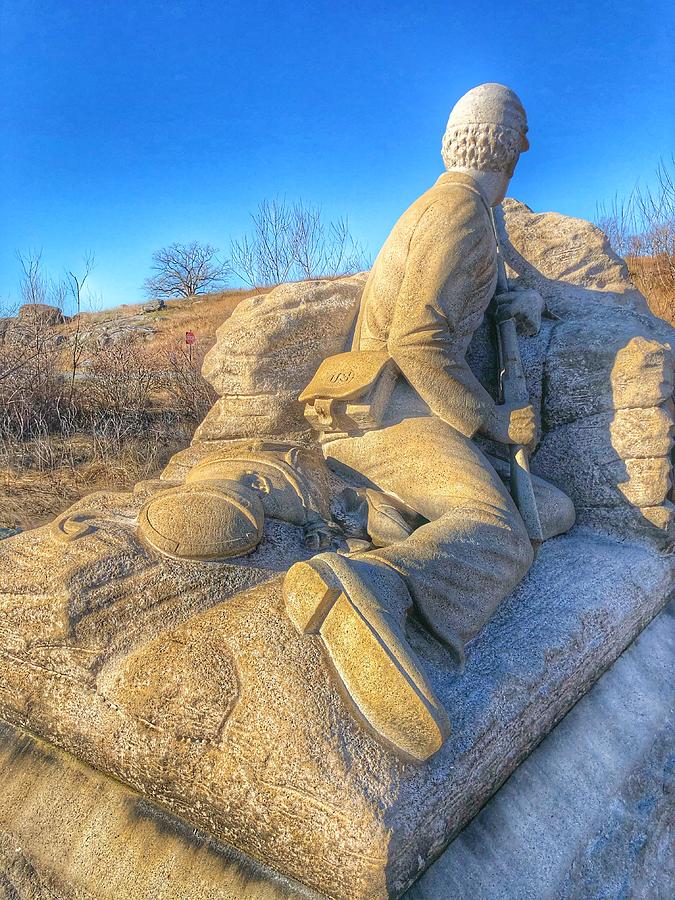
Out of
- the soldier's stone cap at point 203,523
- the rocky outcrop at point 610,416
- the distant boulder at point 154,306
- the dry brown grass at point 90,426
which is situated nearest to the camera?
the soldier's stone cap at point 203,523

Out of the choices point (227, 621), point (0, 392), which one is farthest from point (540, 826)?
point (0, 392)

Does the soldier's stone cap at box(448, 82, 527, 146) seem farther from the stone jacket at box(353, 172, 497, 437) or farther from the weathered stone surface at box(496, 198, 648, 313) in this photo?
the weathered stone surface at box(496, 198, 648, 313)

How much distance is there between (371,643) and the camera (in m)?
1.25

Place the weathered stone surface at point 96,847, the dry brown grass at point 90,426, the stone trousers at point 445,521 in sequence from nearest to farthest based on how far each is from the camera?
the weathered stone surface at point 96,847
the stone trousers at point 445,521
the dry brown grass at point 90,426

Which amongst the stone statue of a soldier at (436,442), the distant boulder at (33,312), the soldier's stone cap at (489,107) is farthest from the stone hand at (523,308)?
the distant boulder at (33,312)

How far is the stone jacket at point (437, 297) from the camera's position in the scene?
2.11 meters

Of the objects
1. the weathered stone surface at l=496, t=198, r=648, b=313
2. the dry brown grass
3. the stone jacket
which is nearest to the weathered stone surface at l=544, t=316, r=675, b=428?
the weathered stone surface at l=496, t=198, r=648, b=313

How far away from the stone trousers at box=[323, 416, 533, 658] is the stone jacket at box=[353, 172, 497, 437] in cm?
11

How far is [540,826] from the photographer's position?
144cm

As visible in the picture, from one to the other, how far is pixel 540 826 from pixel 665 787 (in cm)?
55

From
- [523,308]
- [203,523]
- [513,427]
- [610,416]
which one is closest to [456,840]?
[203,523]

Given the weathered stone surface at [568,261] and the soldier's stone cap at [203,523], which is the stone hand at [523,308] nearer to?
the weathered stone surface at [568,261]

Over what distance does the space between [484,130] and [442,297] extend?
0.72 meters

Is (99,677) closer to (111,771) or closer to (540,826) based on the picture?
(111,771)
